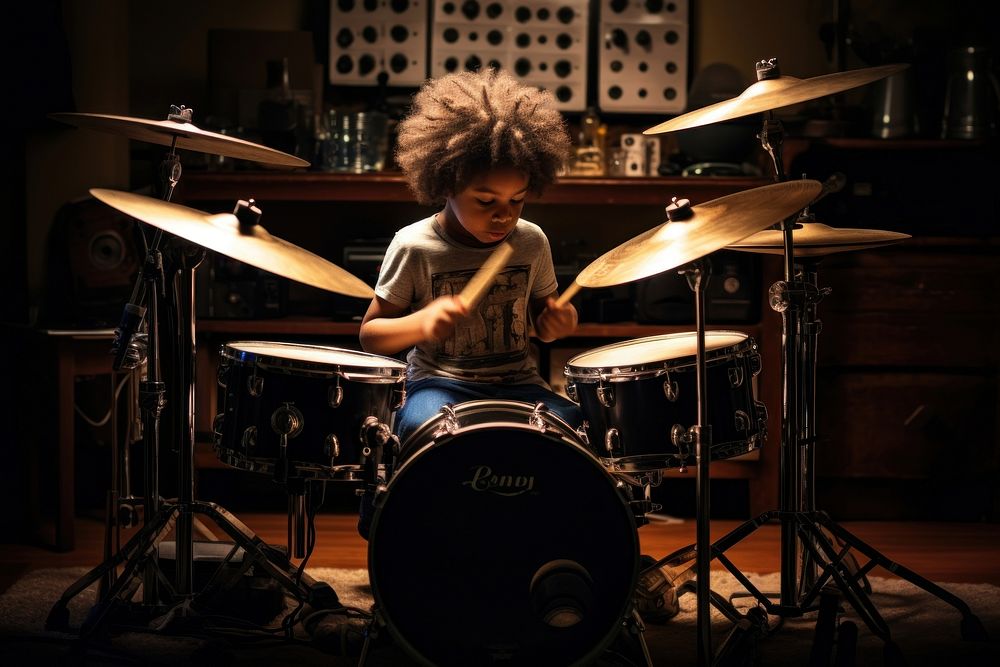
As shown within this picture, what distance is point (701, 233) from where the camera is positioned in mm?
1659

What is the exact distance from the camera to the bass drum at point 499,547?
163 cm

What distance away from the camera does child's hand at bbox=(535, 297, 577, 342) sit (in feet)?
6.73

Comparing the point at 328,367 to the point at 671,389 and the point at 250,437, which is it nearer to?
the point at 250,437

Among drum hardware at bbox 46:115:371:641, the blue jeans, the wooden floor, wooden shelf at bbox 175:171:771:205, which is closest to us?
drum hardware at bbox 46:115:371:641

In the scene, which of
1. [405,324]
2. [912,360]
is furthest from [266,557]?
[912,360]

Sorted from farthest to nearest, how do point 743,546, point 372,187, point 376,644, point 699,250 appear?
point 372,187 < point 743,546 < point 376,644 < point 699,250

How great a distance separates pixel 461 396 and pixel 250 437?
398mm

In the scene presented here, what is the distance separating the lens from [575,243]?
11.3 ft

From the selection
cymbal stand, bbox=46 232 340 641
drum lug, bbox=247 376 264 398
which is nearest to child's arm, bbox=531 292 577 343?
drum lug, bbox=247 376 264 398

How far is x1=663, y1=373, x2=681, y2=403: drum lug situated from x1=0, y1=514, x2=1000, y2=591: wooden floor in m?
0.88

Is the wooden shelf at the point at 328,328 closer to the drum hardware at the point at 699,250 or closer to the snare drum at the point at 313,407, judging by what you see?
the snare drum at the point at 313,407

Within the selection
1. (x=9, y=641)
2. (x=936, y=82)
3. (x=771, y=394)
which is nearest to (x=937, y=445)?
(x=771, y=394)

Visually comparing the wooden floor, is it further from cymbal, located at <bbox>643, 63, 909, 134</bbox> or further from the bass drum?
cymbal, located at <bbox>643, 63, 909, 134</bbox>

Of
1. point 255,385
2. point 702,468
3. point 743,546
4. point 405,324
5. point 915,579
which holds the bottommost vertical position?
point 743,546
